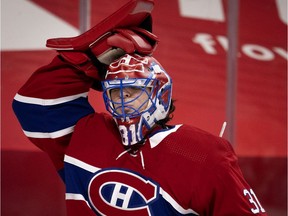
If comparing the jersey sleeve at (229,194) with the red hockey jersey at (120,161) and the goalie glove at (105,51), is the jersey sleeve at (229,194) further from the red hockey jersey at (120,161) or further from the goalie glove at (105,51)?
the goalie glove at (105,51)

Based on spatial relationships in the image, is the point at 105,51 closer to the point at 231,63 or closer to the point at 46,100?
the point at 46,100

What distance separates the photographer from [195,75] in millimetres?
2953

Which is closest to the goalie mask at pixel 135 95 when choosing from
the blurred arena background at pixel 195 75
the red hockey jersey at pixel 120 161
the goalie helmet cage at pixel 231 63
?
the red hockey jersey at pixel 120 161

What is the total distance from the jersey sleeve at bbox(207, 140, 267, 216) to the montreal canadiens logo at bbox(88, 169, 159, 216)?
0.14m

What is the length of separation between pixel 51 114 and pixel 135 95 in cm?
26

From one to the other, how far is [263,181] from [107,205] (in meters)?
1.66

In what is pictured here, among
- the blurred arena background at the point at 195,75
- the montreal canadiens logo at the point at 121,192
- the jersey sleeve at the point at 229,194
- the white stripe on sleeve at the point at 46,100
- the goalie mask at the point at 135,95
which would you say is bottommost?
the blurred arena background at the point at 195,75

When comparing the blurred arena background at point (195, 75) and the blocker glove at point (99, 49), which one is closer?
the blocker glove at point (99, 49)

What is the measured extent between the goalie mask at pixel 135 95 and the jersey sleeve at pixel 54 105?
158 mm

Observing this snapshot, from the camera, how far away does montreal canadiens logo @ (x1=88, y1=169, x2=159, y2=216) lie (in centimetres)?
157

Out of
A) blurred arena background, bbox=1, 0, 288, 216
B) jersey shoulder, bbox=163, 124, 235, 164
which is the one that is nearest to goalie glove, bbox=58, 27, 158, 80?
jersey shoulder, bbox=163, 124, 235, 164

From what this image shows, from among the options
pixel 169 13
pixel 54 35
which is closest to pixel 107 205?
pixel 54 35

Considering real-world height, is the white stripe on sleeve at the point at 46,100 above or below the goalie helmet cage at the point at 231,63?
above

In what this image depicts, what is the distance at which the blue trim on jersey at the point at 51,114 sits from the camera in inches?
68.4
